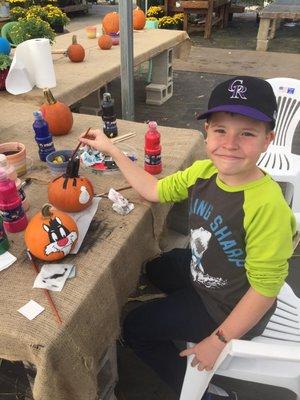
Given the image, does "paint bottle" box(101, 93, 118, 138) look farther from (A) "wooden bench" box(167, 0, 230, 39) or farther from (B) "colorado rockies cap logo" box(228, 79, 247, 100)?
(A) "wooden bench" box(167, 0, 230, 39)

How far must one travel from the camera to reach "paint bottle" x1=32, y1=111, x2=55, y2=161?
5.76 ft

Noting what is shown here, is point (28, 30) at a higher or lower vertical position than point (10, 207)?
higher

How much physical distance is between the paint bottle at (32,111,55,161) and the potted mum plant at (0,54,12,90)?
1253mm

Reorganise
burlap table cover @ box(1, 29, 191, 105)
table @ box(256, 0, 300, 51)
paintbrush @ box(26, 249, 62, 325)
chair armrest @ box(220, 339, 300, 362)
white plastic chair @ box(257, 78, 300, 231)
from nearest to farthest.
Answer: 1. chair armrest @ box(220, 339, 300, 362)
2. paintbrush @ box(26, 249, 62, 325)
3. white plastic chair @ box(257, 78, 300, 231)
4. burlap table cover @ box(1, 29, 191, 105)
5. table @ box(256, 0, 300, 51)

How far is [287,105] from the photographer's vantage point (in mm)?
2836

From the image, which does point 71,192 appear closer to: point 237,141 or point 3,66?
point 237,141

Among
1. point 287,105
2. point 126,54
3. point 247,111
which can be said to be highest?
point 247,111

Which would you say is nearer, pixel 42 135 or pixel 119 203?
pixel 119 203

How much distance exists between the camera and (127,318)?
1.59 m

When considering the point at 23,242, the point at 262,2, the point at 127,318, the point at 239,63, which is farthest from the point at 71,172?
the point at 262,2

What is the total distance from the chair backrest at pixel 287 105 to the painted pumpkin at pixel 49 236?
2.14 m

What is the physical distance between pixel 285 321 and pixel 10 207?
3.85ft

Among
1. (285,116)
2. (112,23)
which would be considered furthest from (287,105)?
(112,23)

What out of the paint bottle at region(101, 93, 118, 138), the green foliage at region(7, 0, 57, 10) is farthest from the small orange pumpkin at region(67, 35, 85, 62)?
the green foliage at region(7, 0, 57, 10)
